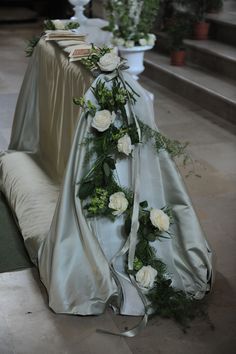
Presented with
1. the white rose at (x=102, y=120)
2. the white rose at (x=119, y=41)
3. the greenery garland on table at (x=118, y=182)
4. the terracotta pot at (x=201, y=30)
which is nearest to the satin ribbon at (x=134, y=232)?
the greenery garland on table at (x=118, y=182)

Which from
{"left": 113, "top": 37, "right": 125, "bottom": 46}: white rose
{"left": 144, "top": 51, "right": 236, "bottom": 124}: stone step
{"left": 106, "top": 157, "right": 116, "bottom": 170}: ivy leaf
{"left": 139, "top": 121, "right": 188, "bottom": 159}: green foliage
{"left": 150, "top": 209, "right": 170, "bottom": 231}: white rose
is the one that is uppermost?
{"left": 139, "top": 121, "right": 188, "bottom": 159}: green foliage

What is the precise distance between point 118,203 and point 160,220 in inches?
7.4

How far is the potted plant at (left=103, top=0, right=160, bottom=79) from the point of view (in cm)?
448

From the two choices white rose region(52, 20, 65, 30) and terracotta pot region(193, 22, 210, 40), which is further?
terracotta pot region(193, 22, 210, 40)

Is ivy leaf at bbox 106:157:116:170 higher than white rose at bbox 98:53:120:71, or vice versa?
white rose at bbox 98:53:120:71

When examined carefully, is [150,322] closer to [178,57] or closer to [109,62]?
[109,62]

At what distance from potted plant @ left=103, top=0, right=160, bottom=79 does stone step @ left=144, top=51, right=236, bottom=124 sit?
825mm

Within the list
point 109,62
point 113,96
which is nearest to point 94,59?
point 109,62

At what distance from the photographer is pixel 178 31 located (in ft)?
18.9

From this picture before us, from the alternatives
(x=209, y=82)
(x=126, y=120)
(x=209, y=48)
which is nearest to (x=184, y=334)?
(x=126, y=120)

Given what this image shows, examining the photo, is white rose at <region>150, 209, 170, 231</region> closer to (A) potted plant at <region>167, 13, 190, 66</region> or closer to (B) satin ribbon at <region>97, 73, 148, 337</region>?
(B) satin ribbon at <region>97, 73, 148, 337</region>

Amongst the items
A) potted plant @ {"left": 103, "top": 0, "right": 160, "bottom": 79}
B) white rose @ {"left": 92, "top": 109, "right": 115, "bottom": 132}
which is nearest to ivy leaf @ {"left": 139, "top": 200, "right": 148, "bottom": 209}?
white rose @ {"left": 92, "top": 109, "right": 115, "bottom": 132}

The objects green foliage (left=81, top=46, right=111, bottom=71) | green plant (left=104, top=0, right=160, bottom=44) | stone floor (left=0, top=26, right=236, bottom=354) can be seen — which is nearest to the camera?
stone floor (left=0, top=26, right=236, bottom=354)

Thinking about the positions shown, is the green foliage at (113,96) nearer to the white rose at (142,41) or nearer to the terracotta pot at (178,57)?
the white rose at (142,41)
